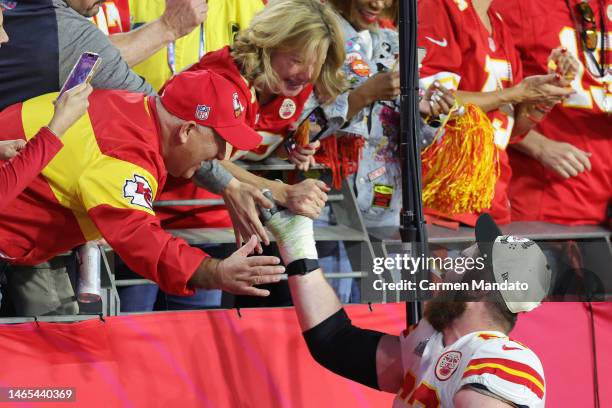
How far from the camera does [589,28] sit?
5.05 metres

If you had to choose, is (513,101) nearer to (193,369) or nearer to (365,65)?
(365,65)

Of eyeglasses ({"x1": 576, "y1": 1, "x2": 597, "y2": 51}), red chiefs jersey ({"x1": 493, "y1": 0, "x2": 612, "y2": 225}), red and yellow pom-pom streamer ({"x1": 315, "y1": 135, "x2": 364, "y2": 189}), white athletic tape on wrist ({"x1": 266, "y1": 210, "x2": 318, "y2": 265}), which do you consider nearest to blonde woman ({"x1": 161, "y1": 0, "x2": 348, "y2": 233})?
white athletic tape on wrist ({"x1": 266, "y1": 210, "x2": 318, "y2": 265})

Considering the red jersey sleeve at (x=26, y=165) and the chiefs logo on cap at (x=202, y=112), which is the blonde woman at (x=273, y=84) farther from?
the red jersey sleeve at (x=26, y=165)

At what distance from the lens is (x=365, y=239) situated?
4312 millimetres

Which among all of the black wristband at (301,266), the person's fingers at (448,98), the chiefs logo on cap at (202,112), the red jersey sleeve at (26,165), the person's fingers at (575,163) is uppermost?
the chiefs logo on cap at (202,112)

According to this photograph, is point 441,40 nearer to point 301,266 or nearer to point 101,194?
point 301,266

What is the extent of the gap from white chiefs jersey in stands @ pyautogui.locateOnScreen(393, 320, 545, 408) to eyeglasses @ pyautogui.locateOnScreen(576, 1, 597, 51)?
2523 millimetres

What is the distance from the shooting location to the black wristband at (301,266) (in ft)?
10.3

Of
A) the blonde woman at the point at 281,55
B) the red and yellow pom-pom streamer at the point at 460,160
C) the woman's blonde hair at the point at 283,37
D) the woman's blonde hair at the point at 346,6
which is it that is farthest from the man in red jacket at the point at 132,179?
the red and yellow pom-pom streamer at the point at 460,160

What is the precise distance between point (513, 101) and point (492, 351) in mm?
2273

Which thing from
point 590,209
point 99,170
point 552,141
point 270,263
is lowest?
point 590,209

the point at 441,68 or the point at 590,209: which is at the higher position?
the point at 441,68

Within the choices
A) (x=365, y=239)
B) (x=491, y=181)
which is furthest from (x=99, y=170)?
(x=491, y=181)

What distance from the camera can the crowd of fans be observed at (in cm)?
301
